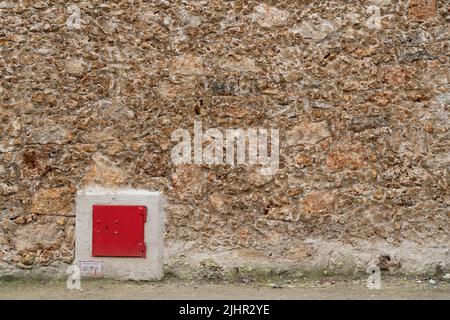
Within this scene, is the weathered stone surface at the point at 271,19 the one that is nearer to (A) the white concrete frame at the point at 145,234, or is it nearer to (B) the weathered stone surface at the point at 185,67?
(B) the weathered stone surface at the point at 185,67

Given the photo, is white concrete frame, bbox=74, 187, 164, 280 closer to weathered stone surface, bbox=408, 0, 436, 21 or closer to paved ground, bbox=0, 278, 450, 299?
paved ground, bbox=0, 278, 450, 299

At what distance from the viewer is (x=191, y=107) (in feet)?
13.6

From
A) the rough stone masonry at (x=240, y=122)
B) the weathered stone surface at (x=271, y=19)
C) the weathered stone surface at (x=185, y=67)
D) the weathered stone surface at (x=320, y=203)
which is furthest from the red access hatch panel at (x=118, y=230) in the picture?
the weathered stone surface at (x=271, y=19)

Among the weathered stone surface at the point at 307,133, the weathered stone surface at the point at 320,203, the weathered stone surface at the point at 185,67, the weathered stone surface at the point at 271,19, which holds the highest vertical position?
the weathered stone surface at the point at 271,19

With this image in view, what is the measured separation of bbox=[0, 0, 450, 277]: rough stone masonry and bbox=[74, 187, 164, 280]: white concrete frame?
64 mm

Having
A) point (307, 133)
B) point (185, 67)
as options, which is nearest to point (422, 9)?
point (307, 133)

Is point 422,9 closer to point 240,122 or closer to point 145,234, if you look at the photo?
point 240,122

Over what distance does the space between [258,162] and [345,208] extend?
66 centimetres

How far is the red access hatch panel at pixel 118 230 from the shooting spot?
4.10m

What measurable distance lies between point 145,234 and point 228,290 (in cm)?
66

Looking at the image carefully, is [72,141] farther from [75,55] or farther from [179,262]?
[179,262]

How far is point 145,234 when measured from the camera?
4125mm

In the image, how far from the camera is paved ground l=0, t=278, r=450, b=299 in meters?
3.86

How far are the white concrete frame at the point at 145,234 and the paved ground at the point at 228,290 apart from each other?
0.28 feet
